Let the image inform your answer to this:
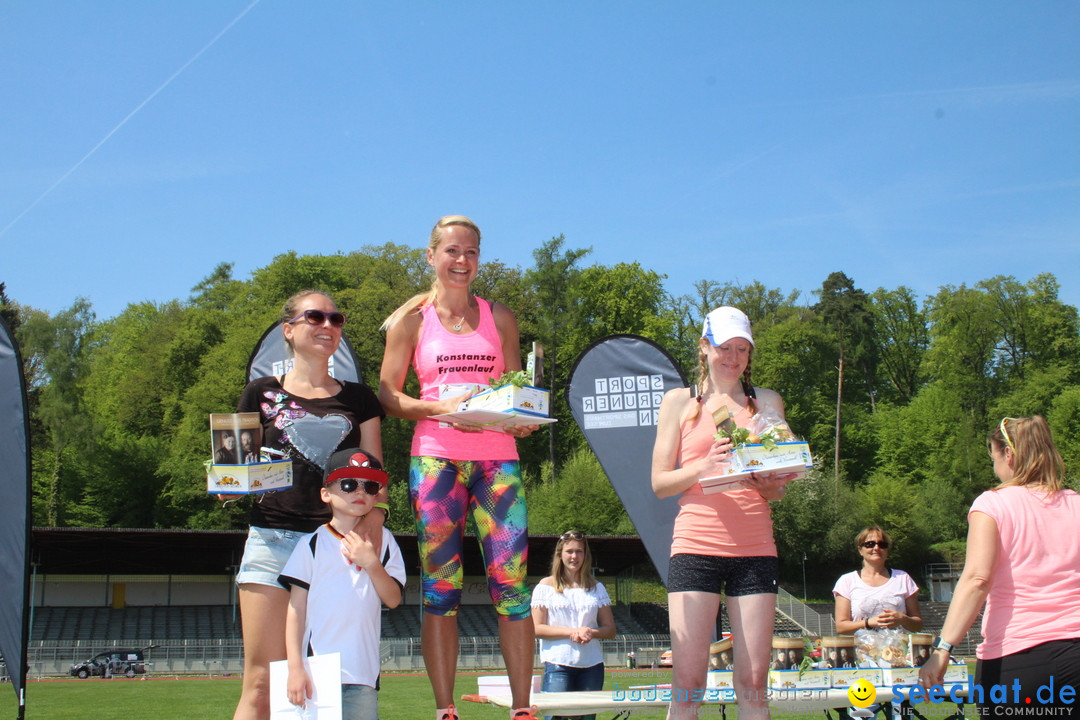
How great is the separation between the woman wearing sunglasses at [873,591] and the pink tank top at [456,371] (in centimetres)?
393

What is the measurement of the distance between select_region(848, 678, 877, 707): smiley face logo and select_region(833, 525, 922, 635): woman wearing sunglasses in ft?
9.53

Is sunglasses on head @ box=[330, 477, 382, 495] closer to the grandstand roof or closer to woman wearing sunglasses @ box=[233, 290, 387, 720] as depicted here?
woman wearing sunglasses @ box=[233, 290, 387, 720]

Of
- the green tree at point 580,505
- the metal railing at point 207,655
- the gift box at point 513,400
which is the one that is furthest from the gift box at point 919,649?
the green tree at point 580,505

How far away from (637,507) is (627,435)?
78 cm

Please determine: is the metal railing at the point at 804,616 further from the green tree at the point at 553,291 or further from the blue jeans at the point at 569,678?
the blue jeans at the point at 569,678

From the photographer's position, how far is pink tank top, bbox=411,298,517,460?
459 cm

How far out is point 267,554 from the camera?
4.24 metres

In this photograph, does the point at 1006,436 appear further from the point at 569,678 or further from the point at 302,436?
the point at 569,678

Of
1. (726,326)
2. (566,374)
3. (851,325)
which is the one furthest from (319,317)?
(851,325)

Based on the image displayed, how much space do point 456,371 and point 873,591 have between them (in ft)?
14.9

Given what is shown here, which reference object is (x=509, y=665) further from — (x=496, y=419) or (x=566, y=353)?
(x=566, y=353)

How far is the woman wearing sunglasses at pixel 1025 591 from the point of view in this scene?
377cm

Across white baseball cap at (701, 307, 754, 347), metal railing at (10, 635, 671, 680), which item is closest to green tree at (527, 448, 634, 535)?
metal railing at (10, 635, 671, 680)

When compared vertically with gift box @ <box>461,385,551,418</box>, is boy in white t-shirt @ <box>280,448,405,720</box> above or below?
below
